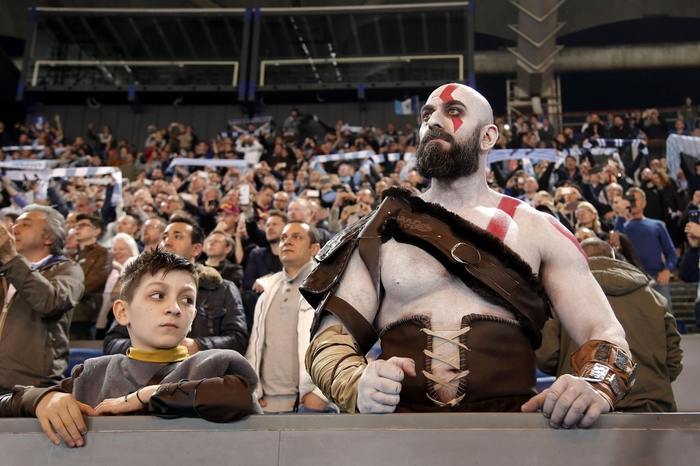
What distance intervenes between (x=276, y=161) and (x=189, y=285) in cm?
1120

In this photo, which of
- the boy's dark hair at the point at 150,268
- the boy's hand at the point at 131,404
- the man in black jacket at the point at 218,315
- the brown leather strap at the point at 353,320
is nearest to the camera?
the boy's hand at the point at 131,404

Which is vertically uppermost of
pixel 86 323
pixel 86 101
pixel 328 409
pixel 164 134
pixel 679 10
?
pixel 679 10

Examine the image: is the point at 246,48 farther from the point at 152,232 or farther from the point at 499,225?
the point at 499,225

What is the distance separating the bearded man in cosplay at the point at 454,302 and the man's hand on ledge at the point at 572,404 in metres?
0.14

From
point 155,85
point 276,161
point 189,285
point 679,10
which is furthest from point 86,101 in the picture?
point 189,285

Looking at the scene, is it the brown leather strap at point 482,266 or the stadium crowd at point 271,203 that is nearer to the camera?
the brown leather strap at point 482,266

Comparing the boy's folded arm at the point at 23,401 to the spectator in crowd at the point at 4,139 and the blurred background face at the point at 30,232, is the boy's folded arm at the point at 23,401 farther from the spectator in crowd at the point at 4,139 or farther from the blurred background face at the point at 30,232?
the spectator in crowd at the point at 4,139

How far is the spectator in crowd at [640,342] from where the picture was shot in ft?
11.6

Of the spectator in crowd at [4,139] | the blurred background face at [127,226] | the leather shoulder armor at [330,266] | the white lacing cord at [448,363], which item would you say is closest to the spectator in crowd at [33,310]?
the leather shoulder armor at [330,266]

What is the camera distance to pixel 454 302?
2.27 meters

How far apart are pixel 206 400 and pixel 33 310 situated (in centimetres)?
264

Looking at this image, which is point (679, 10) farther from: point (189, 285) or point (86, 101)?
point (189, 285)

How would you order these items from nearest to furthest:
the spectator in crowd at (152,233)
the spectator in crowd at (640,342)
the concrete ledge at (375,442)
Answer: the concrete ledge at (375,442)
the spectator in crowd at (640,342)
the spectator in crowd at (152,233)

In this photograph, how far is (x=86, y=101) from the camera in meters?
21.2
